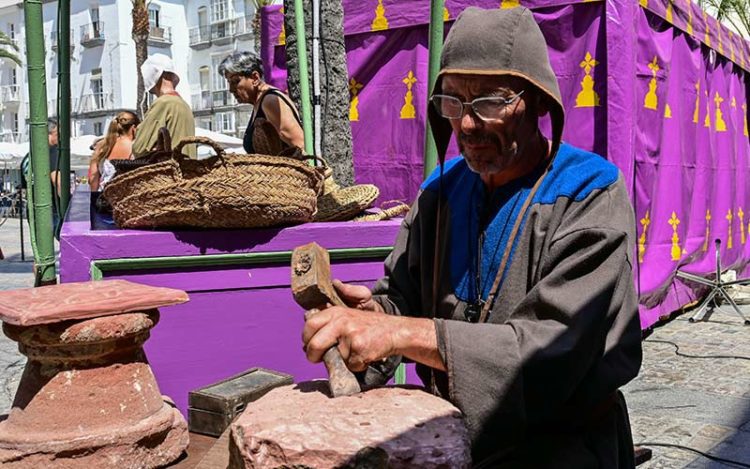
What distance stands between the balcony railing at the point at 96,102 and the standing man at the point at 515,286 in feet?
129

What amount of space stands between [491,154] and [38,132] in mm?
1869

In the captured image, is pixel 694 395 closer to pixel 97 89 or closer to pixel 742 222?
pixel 742 222

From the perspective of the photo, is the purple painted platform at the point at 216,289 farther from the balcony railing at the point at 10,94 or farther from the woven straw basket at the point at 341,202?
the balcony railing at the point at 10,94

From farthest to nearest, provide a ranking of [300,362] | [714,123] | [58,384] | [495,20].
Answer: [714,123] < [300,362] < [58,384] < [495,20]

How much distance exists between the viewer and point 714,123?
23.8 feet

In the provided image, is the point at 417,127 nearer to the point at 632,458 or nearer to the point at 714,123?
the point at 714,123

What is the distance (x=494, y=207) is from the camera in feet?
6.21

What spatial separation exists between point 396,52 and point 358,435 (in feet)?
16.7

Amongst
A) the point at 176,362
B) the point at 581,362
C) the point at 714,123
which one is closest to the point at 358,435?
the point at 581,362

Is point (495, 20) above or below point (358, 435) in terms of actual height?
above

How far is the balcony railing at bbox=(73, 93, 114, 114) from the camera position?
1522 inches

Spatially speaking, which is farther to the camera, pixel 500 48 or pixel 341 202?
pixel 341 202

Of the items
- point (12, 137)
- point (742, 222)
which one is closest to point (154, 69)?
point (742, 222)

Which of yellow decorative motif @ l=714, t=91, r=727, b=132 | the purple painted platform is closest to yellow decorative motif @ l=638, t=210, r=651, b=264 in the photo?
yellow decorative motif @ l=714, t=91, r=727, b=132
